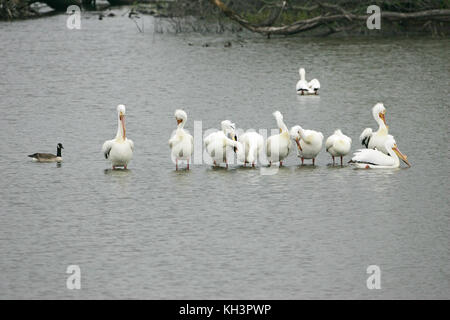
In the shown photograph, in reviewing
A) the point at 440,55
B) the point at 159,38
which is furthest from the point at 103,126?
the point at 159,38

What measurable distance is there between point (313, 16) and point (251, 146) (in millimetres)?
20195

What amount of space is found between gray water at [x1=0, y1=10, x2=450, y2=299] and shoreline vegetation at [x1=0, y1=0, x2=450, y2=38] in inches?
218

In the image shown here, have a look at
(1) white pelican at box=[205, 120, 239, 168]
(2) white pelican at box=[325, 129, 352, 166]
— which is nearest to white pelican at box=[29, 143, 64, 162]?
(1) white pelican at box=[205, 120, 239, 168]

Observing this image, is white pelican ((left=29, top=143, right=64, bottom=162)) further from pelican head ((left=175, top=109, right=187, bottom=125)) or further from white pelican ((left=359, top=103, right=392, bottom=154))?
white pelican ((left=359, top=103, right=392, bottom=154))

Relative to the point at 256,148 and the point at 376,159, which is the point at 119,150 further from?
the point at 376,159

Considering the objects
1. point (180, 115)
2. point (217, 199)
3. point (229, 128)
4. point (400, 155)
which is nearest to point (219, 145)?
point (229, 128)

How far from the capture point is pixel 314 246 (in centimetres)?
1097

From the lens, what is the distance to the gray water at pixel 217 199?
32.7 ft

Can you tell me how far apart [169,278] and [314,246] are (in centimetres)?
178

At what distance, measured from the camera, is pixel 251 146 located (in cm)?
1463

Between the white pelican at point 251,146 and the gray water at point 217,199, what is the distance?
0.64 ft

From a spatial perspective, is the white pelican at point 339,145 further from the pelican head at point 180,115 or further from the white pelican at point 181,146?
the pelican head at point 180,115
